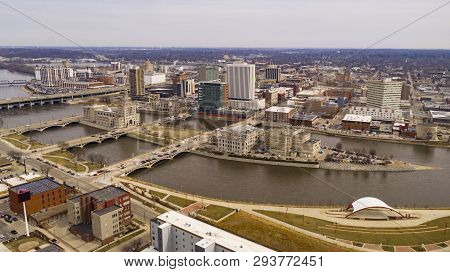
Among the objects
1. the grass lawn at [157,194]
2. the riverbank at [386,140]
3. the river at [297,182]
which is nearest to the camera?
the grass lawn at [157,194]

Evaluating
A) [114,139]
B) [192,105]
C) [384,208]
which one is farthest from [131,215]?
[192,105]

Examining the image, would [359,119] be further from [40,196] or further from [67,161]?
[40,196]

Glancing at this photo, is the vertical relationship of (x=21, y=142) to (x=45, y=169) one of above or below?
above

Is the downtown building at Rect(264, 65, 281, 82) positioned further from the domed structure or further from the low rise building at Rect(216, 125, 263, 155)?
the domed structure

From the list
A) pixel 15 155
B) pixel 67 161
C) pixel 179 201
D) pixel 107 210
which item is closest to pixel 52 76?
pixel 15 155

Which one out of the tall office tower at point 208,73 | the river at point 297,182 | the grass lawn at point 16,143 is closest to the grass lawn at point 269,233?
the river at point 297,182

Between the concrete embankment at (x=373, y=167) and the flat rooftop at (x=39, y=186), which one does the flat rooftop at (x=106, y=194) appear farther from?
the concrete embankment at (x=373, y=167)
